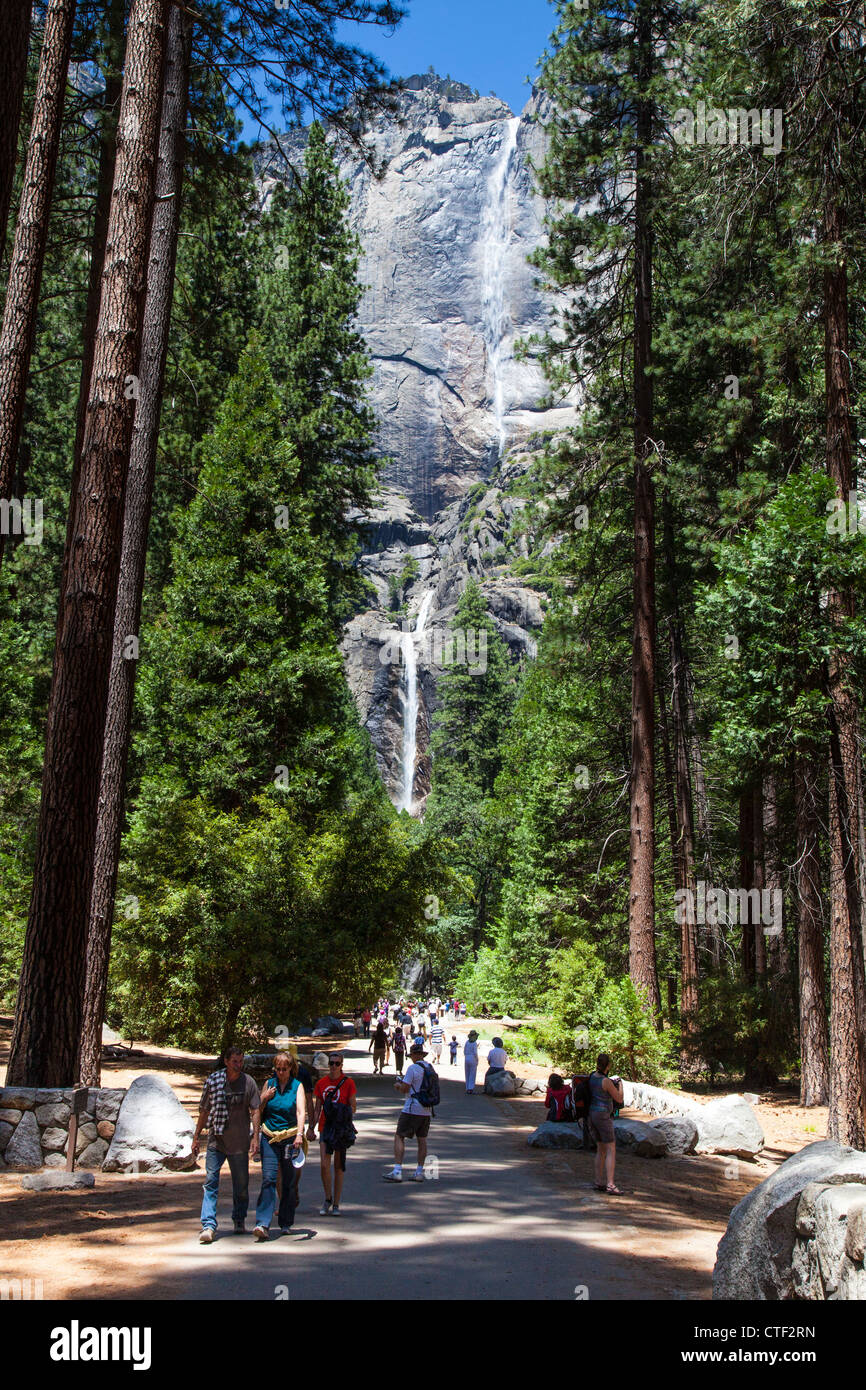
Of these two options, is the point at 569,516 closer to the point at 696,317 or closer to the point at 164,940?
the point at 696,317

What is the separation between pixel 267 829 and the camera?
17.7 m

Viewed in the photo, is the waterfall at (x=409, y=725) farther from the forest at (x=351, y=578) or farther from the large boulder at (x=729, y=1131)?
the large boulder at (x=729, y=1131)

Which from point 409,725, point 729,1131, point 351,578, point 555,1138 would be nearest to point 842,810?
point 729,1131

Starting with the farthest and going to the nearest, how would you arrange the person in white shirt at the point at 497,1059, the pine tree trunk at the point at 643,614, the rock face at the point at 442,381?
the rock face at the point at 442,381 < the person in white shirt at the point at 497,1059 < the pine tree trunk at the point at 643,614

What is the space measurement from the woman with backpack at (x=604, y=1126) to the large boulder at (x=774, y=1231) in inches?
175

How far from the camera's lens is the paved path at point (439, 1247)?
5.53m

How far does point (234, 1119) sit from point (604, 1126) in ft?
12.6

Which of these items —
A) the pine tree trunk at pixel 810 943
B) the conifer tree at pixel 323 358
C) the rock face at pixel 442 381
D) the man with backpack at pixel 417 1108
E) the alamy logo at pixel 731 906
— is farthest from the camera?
the rock face at pixel 442 381

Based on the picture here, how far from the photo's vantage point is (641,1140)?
468 inches

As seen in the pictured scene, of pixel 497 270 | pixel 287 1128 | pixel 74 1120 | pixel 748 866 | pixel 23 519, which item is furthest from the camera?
pixel 497 270

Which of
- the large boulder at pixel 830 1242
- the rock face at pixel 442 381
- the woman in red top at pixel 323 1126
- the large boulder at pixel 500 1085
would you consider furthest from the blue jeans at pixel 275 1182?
the rock face at pixel 442 381

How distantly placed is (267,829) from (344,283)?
19.4 meters

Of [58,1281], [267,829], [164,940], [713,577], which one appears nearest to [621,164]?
[713,577]

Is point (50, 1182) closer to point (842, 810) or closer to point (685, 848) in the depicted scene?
point (842, 810)
